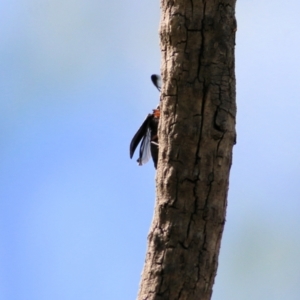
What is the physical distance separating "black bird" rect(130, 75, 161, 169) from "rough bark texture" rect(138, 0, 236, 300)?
57 centimetres

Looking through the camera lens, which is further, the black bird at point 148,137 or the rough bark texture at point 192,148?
the black bird at point 148,137

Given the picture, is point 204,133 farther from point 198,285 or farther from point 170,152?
point 198,285

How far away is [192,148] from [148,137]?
78 cm

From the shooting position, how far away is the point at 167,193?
2.26m

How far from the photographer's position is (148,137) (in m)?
3.00

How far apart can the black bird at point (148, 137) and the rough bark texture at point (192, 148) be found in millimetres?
571

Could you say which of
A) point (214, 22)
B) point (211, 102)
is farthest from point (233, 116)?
point (214, 22)

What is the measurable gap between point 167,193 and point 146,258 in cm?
30

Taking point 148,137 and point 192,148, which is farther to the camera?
point 148,137

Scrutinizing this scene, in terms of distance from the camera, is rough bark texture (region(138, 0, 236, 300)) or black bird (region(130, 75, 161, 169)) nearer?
rough bark texture (region(138, 0, 236, 300))

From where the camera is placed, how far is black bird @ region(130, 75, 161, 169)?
2.93 metres

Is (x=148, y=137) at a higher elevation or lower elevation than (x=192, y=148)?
higher

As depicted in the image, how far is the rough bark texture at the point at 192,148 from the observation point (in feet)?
7.16

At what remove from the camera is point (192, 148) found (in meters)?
2.25
